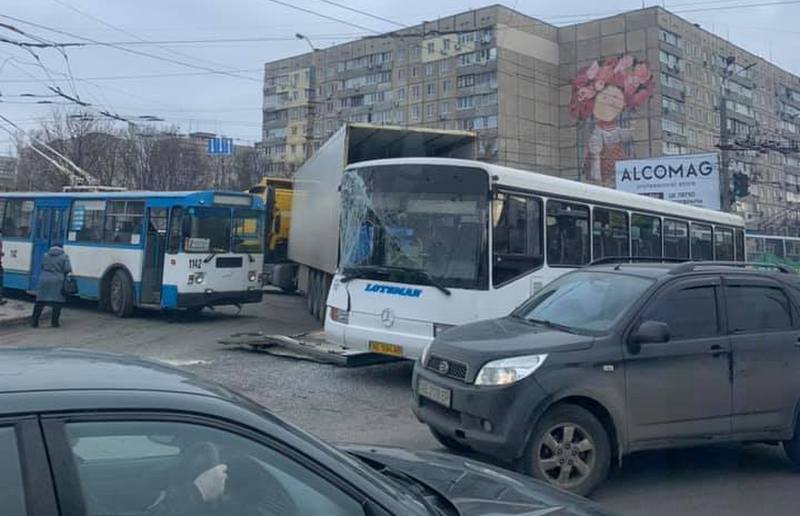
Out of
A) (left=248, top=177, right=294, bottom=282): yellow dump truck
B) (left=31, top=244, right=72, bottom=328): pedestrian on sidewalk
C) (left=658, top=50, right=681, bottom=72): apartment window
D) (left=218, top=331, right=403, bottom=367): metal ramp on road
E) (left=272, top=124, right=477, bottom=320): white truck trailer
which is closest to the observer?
(left=218, top=331, right=403, bottom=367): metal ramp on road

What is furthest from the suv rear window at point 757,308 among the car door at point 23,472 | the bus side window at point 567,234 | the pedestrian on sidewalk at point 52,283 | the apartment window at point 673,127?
the apartment window at point 673,127

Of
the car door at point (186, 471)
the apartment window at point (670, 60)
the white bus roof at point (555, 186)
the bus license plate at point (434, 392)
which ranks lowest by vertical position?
the bus license plate at point (434, 392)

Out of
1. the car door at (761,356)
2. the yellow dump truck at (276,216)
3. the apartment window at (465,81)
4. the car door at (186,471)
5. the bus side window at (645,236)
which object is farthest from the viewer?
the apartment window at (465,81)

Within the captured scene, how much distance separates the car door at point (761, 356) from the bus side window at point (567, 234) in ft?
11.4

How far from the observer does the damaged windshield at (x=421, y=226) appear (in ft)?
30.5

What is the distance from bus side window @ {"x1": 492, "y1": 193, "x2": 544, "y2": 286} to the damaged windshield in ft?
0.59

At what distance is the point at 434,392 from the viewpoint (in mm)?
6094

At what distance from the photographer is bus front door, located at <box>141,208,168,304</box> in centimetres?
1644

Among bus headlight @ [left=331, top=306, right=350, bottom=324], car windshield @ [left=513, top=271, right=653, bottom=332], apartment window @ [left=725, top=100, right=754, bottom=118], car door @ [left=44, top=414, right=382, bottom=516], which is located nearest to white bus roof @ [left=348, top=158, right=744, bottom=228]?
bus headlight @ [left=331, top=306, right=350, bottom=324]

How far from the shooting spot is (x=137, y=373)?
7.53ft

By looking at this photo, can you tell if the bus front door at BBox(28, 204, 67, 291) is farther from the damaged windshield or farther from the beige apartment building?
the beige apartment building

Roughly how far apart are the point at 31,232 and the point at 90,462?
19600mm

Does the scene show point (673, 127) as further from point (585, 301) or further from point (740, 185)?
point (585, 301)

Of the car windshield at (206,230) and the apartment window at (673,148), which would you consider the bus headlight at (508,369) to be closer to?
the car windshield at (206,230)
